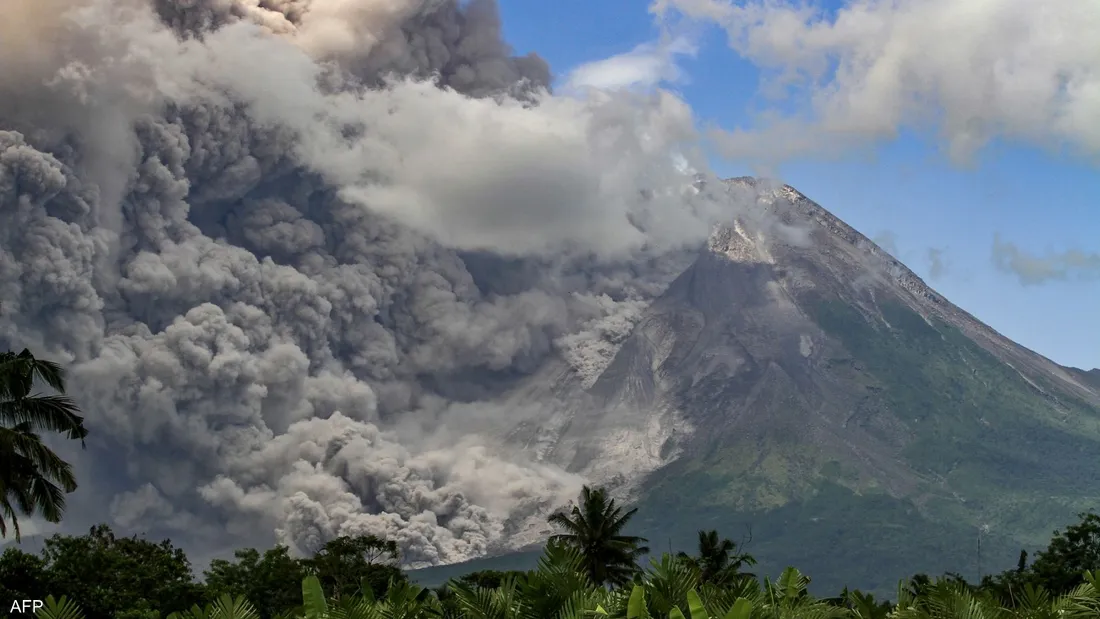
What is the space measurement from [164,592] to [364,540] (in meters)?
31.9

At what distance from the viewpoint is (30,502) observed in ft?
69.9

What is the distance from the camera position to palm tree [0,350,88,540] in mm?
20234

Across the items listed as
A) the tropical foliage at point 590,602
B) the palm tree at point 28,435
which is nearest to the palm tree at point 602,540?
the palm tree at point 28,435

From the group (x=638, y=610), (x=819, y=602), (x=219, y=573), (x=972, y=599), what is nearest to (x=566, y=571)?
(x=638, y=610)

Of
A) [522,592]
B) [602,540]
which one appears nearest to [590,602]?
[522,592]

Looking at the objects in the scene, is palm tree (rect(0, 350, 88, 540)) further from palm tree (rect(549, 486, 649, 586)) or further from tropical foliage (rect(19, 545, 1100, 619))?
palm tree (rect(549, 486, 649, 586))

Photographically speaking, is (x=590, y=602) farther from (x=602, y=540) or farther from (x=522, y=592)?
(x=602, y=540)

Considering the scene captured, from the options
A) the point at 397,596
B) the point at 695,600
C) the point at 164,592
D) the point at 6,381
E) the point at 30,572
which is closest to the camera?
the point at 695,600

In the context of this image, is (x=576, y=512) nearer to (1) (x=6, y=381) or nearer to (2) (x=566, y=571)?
(1) (x=6, y=381)

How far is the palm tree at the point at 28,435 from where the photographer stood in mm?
20234

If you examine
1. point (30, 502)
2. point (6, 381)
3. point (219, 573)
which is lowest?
point (30, 502)

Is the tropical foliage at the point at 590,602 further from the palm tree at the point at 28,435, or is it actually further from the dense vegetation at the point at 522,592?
the palm tree at the point at 28,435

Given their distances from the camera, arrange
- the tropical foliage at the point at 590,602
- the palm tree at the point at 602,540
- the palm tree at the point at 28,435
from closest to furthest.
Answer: the tropical foliage at the point at 590,602 → the palm tree at the point at 28,435 → the palm tree at the point at 602,540

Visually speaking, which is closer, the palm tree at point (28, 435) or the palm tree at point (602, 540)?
the palm tree at point (28, 435)
